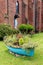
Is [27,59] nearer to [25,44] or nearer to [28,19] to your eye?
[25,44]

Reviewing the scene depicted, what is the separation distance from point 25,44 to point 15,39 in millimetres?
1205

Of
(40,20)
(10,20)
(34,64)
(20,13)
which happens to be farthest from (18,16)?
(34,64)

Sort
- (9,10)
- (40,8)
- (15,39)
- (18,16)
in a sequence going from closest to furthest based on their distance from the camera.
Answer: (15,39) < (9,10) < (18,16) < (40,8)

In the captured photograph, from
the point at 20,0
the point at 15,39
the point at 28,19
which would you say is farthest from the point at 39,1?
the point at 15,39

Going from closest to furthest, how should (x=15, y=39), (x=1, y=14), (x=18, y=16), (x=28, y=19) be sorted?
1. (x=15, y=39)
2. (x=1, y=14)
3. (x=18, y=16)
4. (x=28, y=19)

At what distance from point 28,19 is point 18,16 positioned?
4.94 m

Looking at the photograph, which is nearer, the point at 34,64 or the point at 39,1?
the point at 34,64

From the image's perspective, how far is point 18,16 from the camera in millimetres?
24500

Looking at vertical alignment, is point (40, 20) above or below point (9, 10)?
below

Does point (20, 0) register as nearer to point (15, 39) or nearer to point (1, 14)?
point (1, 14)

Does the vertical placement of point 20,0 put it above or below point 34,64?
above

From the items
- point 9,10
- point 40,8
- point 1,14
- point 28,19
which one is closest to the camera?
point 1,14

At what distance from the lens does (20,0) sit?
25547 millimetres

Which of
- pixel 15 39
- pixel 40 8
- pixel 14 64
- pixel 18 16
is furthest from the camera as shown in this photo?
pixel 40 8
